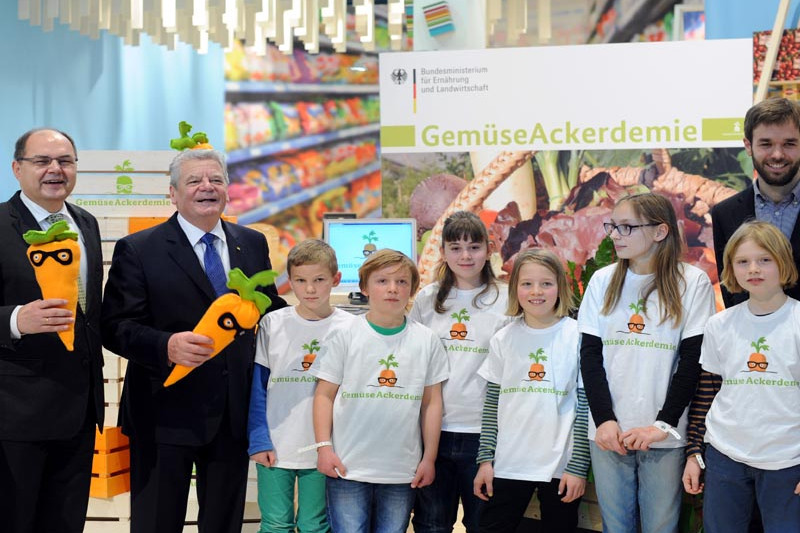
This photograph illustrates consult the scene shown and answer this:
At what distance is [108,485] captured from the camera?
3967 mm

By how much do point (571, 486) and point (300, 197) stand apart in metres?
7.23

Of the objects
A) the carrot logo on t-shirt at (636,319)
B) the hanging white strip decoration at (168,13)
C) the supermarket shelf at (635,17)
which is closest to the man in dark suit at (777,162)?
the carrot logo on t-shirt at (636,319)

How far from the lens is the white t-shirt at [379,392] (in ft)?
9.53

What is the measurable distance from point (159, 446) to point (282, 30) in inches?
154

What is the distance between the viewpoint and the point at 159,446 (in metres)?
2.85

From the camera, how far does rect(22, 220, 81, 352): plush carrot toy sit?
269 cm

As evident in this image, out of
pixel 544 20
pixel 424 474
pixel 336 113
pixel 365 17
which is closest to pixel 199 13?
pixel 365 17

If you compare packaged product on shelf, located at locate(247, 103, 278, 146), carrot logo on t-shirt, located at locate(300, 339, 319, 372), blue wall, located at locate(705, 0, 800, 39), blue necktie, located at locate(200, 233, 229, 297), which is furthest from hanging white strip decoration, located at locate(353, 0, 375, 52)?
packaged product on shelf, located at locate(247, 103, 278, 146)

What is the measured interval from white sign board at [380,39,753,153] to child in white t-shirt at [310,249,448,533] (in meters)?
Result: 2.77

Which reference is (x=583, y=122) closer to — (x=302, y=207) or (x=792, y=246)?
(x=792, y=246)

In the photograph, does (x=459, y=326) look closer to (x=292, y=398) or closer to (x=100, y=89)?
(x=292, y=398)

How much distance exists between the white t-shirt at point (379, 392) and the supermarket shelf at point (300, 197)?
6.73 m

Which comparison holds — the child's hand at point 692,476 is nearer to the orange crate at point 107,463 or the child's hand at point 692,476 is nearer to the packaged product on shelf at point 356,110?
the orange crate at point 107,463

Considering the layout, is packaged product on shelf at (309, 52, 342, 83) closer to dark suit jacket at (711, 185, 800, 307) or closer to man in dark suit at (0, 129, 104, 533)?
man in dark suit at (0, 129, 104, 533)
